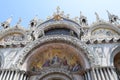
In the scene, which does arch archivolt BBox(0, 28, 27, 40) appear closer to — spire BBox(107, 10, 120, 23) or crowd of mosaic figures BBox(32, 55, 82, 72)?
crowd of mosaic figures BBox(32, 55, 82, 72)

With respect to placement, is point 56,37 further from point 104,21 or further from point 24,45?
point 104,21

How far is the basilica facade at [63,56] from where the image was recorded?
10.7 metres

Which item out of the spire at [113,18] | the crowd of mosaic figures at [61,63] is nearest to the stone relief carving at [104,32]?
the spire at [113,18]

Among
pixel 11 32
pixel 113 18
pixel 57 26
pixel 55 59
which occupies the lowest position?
pixel 55 59

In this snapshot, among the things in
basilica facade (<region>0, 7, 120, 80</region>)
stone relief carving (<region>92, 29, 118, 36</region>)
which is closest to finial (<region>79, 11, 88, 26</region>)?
basilica facade (<region>0, 7, 120, 80</region>)

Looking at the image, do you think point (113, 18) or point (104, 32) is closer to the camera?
point (104, 32)

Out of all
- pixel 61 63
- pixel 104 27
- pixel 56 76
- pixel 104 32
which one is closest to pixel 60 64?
pixel 61 63

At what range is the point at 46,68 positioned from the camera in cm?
1170

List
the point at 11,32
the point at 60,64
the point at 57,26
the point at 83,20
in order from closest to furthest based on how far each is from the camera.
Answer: the point at 60,64
the point at 11,32
the point at 57,26
the point at 83,20

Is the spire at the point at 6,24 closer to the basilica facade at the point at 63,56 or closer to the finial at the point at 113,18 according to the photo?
the basilica facade at the point at 63,56

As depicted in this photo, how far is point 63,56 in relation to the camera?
12.3 meters

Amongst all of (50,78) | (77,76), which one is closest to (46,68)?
(50,78)

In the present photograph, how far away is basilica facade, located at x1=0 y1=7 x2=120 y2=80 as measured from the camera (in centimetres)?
1066

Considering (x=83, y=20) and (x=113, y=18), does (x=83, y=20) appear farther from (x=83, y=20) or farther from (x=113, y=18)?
(x=113, y=18)
